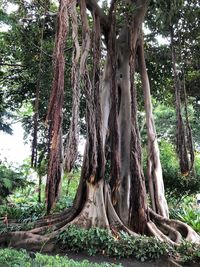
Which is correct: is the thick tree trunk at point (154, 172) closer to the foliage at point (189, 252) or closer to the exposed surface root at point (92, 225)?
the exposed surface root at point (92, 225)

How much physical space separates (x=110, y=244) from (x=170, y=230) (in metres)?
1.15

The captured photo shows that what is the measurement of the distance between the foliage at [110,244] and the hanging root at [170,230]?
38 centimetres

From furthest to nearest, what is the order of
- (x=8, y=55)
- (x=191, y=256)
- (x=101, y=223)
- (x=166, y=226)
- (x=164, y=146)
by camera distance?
(x=164, y=146)
(x=8, y=55)
(x=166, y=226)
(x=101, y=223)
(x=191, y=256)

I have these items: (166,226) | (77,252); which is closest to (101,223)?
(77,252)

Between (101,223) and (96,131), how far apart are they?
1.35m

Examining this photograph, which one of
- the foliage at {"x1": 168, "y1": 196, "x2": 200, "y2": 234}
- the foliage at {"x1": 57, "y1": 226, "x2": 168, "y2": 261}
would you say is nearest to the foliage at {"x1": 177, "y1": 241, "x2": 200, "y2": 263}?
the foliage at {"x1": 57, "y1": 226, "x2": 168, "y2": 261}

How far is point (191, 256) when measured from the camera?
401 cm

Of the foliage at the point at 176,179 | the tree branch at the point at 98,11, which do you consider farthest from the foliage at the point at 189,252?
the tree branch at the point at 98,11

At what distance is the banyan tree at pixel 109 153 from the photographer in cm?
443

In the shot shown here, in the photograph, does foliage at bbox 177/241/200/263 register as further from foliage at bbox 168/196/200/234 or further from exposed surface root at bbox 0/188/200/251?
foliage at bbox 168/196/200/234

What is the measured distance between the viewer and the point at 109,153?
18.5 ft

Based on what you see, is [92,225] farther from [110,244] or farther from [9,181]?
[9,181]

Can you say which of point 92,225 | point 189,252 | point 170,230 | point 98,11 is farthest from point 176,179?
point 98,11

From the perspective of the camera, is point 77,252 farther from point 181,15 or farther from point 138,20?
point 181,15
